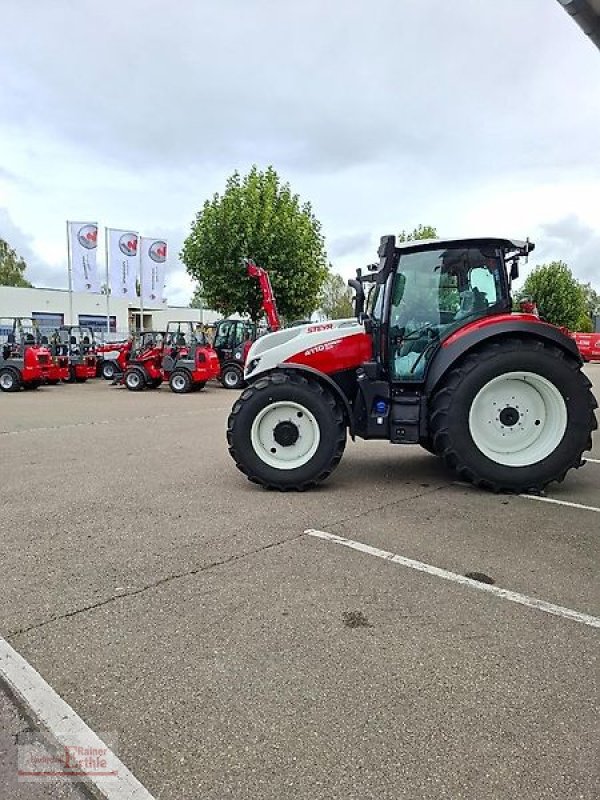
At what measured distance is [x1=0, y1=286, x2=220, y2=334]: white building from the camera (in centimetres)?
4650

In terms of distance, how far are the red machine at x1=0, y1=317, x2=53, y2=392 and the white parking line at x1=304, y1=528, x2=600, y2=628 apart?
53.0 feet

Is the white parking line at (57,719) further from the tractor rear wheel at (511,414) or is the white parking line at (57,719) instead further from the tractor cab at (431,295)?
the tractor cab at (431,295)

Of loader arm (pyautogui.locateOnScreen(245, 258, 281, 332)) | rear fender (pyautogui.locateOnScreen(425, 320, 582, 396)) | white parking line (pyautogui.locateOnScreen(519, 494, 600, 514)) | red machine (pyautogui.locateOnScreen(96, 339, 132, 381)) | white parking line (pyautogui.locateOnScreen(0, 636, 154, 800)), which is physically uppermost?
loader arm (pyautogui.locateOnScreen(245, 258, 281, 332))

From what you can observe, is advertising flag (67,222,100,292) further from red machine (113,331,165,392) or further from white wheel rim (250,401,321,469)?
white wheel rim (250,401,321,469)

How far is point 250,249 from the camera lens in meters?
23.9

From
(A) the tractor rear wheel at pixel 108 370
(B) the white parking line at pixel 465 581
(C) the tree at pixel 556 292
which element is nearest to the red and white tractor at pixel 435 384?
(B) the white parking line at pixel 465 581

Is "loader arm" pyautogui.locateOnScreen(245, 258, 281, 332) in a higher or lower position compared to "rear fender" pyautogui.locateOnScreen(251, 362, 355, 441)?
higher

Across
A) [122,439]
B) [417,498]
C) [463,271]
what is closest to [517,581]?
[417,498]

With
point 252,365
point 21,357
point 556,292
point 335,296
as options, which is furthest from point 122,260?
point 335,296

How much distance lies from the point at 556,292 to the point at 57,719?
51.6 meters

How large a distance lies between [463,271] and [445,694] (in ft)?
14.4

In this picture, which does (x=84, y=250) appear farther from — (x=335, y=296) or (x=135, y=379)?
(x=335, y=296)

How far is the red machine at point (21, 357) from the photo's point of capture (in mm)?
18359

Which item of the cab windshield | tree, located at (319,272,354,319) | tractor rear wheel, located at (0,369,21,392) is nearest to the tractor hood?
the cab windshield
